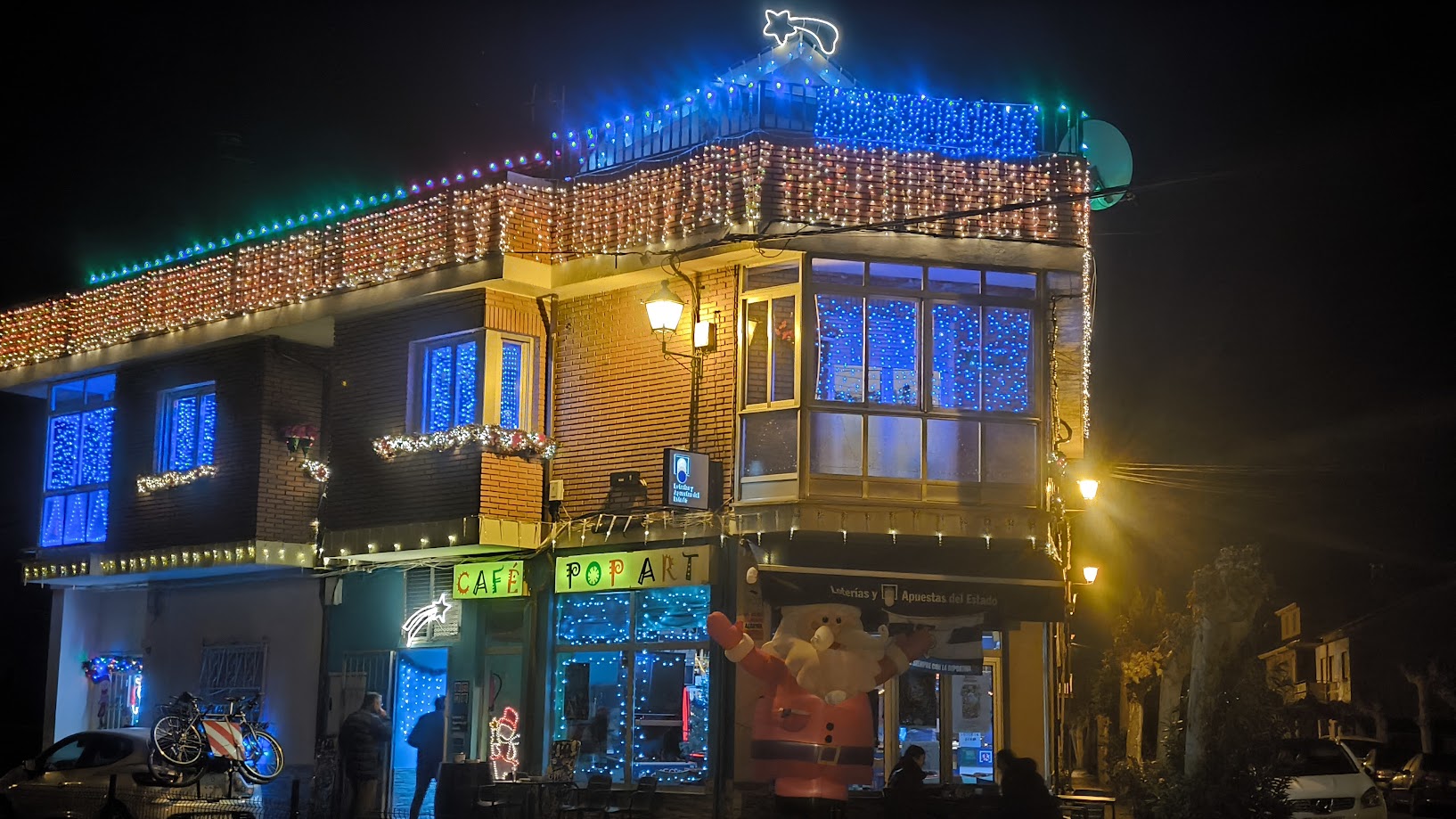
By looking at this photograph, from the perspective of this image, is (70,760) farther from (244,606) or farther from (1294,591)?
(1294,591)

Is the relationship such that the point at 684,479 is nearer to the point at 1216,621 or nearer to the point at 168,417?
the point at 1216,621

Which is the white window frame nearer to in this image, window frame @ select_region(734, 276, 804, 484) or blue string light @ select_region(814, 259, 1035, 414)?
window frame @ select_region(734, 276, 804, 484)

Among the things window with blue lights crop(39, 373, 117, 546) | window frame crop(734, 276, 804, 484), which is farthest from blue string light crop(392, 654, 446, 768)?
window with blue lights crop(39, 373, 117, 546)

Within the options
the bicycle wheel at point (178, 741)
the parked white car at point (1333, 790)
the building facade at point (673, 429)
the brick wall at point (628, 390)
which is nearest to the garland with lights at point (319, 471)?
the building facade at point (673, 429)

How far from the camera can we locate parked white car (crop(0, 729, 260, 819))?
1670 centimetres

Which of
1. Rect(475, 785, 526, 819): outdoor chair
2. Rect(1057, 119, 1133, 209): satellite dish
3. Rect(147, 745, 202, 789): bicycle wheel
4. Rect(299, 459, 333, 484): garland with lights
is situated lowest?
Rect(475, 785, 526, 819): outdoor chair

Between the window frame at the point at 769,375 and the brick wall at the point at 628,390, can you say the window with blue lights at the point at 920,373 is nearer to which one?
the window frame at the point at 769,375

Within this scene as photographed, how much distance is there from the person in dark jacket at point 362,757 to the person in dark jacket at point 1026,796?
830 centimetres

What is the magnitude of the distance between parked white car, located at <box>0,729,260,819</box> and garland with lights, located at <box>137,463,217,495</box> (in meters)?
5.20

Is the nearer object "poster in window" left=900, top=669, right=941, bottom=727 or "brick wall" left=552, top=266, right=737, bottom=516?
"poster in window" left=900, top=669, right=941, bottom=727

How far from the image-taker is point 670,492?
1638 centimetres

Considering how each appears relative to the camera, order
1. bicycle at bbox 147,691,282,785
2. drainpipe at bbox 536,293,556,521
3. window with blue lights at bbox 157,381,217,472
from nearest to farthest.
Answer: bicycle at bbox 147,691,282,785, drainpipe at bbox 536,293,556,521, window with blue lights at bbox 157,381,217,472

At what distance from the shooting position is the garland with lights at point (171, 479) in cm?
2198

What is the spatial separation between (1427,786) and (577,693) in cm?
1683
